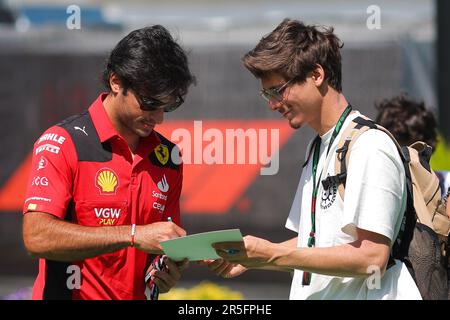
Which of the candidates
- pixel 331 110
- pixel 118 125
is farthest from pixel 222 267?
pixel 331 110

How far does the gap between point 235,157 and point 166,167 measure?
443 cm

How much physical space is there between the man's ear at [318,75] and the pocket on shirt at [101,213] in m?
0.95

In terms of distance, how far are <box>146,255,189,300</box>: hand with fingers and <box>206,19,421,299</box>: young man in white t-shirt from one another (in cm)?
32

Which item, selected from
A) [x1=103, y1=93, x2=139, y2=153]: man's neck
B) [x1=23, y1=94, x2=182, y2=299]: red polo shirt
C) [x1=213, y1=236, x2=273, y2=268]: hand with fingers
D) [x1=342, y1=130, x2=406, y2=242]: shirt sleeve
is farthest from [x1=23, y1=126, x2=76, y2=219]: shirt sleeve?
[x1=342, y1=130, x2=406, y2=242]: shirt sleeve

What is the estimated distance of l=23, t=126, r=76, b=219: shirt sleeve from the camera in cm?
357

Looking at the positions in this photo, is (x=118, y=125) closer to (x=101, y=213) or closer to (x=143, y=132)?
(x=143, y=132)

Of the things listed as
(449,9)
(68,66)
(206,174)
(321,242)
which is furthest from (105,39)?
(321,242)

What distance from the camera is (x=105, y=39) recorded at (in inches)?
375

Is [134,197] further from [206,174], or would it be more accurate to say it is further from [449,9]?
[449,9]

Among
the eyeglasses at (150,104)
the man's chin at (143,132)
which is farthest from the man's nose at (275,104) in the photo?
the man's chin at (143,132)

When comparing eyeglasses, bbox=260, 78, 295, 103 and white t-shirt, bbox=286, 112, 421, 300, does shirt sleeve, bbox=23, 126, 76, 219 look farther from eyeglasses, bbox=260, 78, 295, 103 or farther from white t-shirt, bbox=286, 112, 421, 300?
white t-shirt, bbox=286, 112, 421, 300

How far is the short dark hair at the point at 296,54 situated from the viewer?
3.63 meters

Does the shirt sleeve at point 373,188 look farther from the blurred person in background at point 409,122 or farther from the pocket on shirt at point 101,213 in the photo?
the blurred person in background at point 409,122

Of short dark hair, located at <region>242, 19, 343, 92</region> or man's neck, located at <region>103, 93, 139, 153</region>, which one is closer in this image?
short dark hair, located at <region>242, 19, 343, 92</region>
